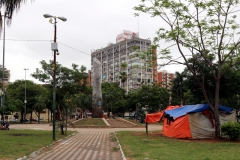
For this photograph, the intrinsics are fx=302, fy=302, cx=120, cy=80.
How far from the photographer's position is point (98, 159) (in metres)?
10.7

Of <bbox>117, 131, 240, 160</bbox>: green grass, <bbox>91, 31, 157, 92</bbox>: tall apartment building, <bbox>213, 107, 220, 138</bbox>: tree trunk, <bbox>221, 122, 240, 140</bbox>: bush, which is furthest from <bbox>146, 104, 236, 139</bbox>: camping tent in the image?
<bbox>91, 31, 157, 92</bbox>: tall apartment building

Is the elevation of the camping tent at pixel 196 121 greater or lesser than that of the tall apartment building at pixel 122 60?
lesser

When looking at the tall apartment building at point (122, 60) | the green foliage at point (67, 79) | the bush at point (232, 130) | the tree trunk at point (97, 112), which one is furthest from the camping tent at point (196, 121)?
the tall apartment building at point (122, 60)

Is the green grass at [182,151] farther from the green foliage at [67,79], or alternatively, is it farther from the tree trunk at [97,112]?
the tree trunk at [97,112]

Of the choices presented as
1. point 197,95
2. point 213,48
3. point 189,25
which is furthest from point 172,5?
point 197,95

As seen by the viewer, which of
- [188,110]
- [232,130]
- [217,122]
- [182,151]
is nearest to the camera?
[182,151]

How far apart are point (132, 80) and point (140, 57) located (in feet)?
261

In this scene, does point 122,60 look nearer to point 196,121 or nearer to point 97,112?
point 97,112

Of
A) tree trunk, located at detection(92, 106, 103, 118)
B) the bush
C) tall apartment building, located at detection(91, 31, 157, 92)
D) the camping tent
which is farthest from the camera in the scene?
tall apartment building, located at detection(91, 31, 157, 92)

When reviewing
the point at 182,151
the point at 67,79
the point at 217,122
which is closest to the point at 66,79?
the point at 67,79

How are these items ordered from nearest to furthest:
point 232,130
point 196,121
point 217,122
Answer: point 232,130 → point 217,122 → point 196,121

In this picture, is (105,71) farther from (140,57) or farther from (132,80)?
(140,57)

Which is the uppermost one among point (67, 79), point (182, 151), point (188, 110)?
point (67, 79)

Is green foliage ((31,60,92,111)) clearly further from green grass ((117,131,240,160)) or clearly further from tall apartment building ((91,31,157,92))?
tall apartment building ((91,31,157,92))
